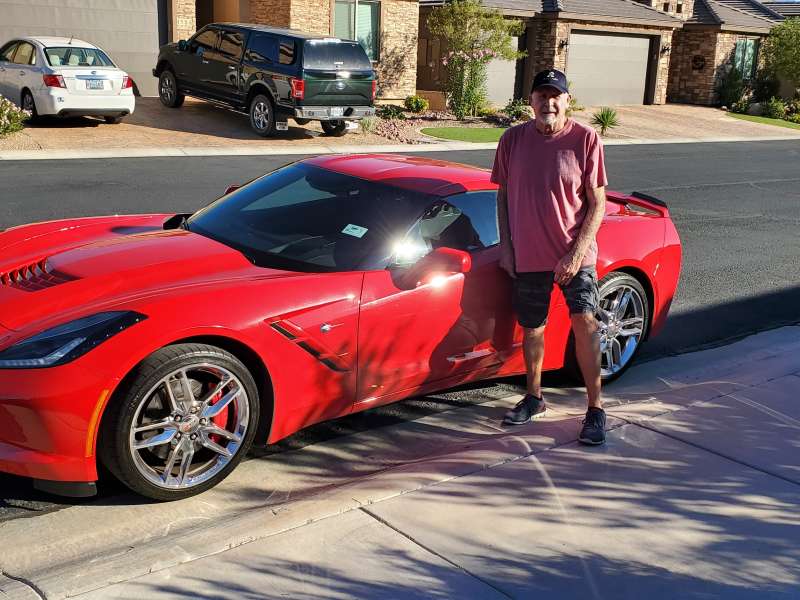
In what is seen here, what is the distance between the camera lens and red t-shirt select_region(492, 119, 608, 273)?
4.79 meters

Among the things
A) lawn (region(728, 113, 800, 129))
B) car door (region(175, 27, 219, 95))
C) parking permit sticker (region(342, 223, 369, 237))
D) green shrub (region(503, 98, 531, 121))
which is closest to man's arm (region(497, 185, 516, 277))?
parking permit sticker (region(342, 223, 369, 237))

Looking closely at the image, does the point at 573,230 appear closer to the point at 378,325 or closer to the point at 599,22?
the point at 378,325

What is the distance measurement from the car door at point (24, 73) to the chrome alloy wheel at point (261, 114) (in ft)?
14.2

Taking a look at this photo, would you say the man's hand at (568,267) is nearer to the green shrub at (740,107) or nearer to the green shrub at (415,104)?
the green shrub at (415,104)

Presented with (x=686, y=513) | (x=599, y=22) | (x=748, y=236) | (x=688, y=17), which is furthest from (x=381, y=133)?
(x=688, y=17)

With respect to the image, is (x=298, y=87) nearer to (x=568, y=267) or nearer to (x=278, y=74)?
(x=278, y=74)

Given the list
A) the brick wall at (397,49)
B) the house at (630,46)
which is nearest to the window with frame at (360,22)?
the brick wall at (397,49)

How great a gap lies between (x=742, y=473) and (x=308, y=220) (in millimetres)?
2585

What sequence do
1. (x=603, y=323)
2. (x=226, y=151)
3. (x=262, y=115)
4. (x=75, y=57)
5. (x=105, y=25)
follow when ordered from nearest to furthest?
(x=603, y=323), (x=226, y=151), (x=75, y=57), (x=262, y=115), (x=105, y=25)

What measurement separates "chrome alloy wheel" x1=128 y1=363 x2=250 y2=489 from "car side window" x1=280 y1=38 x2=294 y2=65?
15.8m

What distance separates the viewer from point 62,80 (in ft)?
58.2

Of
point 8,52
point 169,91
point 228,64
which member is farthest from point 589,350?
point 169,91

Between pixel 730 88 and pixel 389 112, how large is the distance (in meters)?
19.2

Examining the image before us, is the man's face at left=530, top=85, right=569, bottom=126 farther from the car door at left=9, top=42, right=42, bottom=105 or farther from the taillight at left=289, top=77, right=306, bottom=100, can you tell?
the car door at left=9, top=42, right=42, bottom=105
